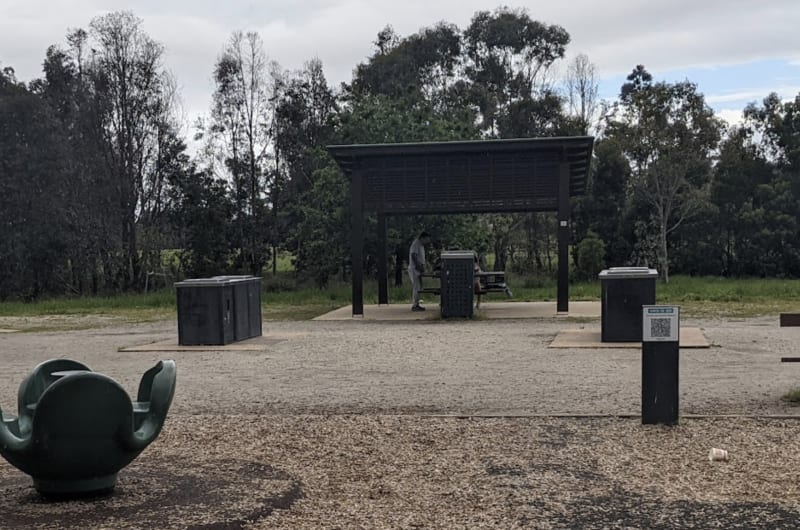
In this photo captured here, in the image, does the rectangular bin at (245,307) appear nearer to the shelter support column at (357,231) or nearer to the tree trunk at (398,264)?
the shelter support column at (357,231)

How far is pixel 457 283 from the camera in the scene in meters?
16.8

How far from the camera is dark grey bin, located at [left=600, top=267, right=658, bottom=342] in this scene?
1180 centimetres

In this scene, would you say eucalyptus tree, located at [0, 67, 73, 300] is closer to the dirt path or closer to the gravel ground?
the dirt path

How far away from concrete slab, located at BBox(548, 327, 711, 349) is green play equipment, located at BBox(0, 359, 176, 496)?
24.9 ft

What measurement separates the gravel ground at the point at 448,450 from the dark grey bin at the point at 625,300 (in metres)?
1.06

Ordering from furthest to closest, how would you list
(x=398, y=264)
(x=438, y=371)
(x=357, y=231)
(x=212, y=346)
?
(x=398, y=264) < (x=357, y=231) < (x=212, y=346) < (x=438, y=371)

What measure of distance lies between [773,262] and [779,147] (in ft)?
14.2

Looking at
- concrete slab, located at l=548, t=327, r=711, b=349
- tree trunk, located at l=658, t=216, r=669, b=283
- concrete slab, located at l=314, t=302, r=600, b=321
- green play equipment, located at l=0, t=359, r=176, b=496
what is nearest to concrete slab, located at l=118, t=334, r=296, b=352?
concrete slab, located at l=548, t=327, r=711, b=349

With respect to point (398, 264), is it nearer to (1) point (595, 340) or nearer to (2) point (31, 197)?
(2) point (31, 197)

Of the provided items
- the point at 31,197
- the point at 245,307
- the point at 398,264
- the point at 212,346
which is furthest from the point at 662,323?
the point at 31,197

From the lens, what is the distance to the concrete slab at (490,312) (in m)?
17.1

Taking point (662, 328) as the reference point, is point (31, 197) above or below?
above

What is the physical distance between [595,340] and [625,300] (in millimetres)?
776

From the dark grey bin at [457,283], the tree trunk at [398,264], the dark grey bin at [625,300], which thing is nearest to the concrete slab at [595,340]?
the dark grey bin at [625,300]
